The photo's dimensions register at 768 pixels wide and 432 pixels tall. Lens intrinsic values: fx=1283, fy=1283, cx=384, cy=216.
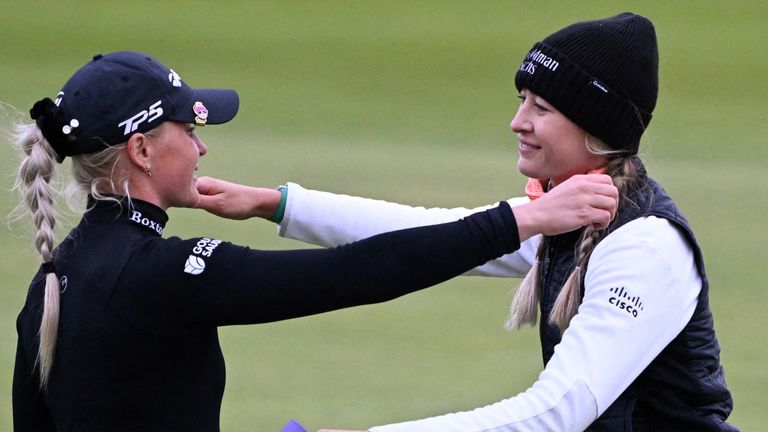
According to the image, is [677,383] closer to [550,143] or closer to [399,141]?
[550,143]

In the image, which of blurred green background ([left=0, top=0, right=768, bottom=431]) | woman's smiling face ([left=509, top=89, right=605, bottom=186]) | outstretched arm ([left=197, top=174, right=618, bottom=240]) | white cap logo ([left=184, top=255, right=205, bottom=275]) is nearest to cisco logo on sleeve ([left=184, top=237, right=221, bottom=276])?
white cap logo ([left=184, top=255, right=205, bottom=275])

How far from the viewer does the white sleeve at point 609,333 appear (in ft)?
8.23

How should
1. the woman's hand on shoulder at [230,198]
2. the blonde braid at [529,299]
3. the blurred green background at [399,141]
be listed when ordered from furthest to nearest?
the blurred green background at [399,141] < the woman's hand on shoulder at [230,198] < the blonde braid at [529,299]

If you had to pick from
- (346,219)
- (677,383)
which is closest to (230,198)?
(346,219)

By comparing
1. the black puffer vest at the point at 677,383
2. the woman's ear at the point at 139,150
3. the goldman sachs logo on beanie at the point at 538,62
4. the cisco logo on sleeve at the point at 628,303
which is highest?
the goldman sachs logo on beanie at the point at 538,62

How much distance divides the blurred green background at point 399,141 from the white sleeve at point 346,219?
5.94 feet

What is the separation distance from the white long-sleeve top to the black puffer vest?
5 cm

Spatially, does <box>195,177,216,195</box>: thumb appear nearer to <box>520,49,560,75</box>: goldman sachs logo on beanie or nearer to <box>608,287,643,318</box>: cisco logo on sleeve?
<box>520,49,560,75</box>: goldman sachs logo on beanie

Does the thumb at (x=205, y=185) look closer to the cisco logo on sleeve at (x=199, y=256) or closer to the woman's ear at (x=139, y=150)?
the woman's ear at (x=139, y=150)

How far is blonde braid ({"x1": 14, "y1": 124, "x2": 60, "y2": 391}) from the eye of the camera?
256 centimetres

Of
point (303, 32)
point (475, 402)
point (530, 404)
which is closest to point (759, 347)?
point (475, 402)

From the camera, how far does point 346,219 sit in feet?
11.0

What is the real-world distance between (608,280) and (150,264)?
924 mm

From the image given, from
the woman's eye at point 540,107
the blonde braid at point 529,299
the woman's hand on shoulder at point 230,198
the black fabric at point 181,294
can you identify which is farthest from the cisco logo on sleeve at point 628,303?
the woman's hand on shoulder at point 230,198
